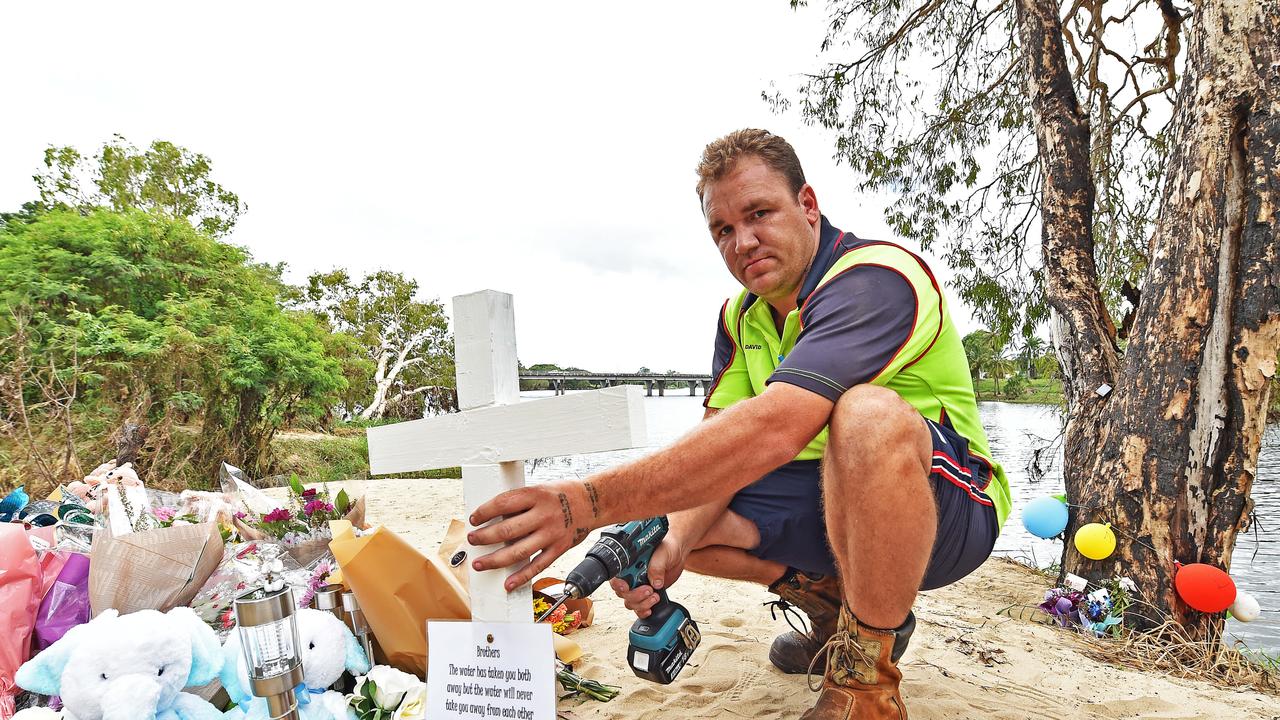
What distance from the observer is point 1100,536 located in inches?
121

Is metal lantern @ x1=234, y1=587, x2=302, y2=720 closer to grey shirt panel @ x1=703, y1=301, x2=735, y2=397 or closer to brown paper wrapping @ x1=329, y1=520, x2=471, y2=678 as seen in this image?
brown paper wrapping @ x1=329, y1=520, x2=471, y2=678

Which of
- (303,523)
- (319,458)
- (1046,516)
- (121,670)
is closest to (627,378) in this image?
(319,458)

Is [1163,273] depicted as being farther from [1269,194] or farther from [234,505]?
[234,505]

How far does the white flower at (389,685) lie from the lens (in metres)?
1.64

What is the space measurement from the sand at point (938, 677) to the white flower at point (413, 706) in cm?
45

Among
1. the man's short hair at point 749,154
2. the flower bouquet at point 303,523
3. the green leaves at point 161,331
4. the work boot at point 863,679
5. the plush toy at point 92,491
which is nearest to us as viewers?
the work boot at point 863,679

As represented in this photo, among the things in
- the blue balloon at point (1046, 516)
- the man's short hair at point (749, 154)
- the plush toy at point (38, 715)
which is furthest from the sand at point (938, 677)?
the man's short hair at point (749, 154)

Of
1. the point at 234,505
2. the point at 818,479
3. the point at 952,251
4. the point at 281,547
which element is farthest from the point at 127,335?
the point at 952,251

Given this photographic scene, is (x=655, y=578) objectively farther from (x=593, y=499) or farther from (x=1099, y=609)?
(x=1099, y=609)

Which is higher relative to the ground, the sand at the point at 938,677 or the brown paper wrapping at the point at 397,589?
the brown paper wrapping at the point at 397,589

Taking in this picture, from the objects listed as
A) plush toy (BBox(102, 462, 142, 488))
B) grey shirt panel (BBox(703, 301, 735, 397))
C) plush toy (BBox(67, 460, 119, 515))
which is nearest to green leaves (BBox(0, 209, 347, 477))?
plush toy (BBox(67, 460, 119, 515))

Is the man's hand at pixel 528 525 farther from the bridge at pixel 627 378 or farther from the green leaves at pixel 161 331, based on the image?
the bridge at pixel 627 378

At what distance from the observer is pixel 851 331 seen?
1.44 metres

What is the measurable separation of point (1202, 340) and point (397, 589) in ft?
11.4
